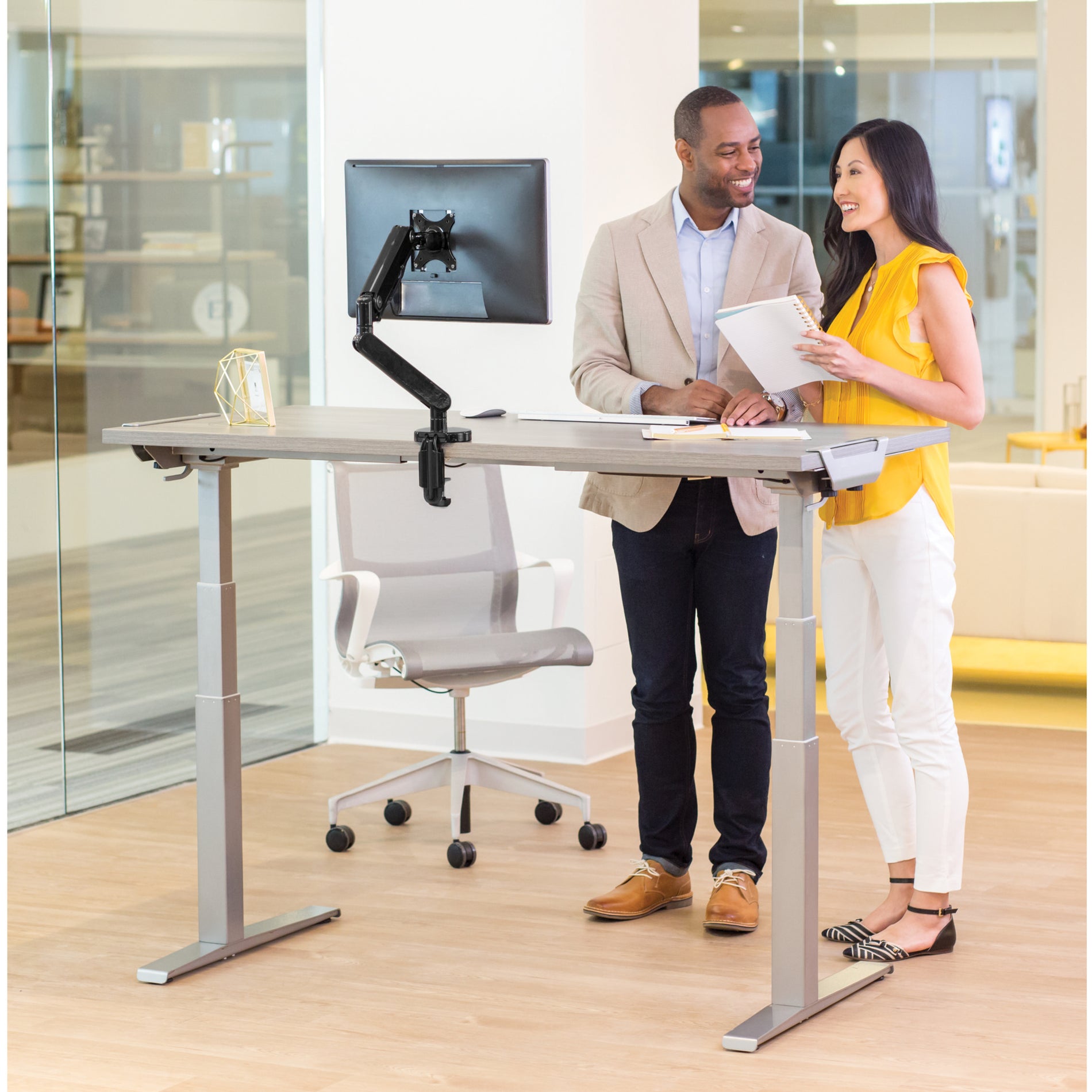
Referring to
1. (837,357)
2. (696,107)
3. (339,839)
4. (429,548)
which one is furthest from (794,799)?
(429,548)

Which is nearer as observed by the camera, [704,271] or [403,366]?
[403,366]

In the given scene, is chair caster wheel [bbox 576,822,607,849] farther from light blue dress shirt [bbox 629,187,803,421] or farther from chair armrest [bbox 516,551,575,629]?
light blue dress shirt [bbox 629,187,803,421]

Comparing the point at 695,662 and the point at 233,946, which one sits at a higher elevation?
the point at 695,662

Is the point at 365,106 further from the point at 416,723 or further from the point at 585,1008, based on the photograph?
the point at 585,1008

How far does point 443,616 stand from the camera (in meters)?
4.24

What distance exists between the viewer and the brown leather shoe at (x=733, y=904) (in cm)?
340

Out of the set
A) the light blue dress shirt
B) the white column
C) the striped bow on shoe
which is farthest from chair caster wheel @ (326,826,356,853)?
the white column

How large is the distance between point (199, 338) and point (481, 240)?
1.78 meters

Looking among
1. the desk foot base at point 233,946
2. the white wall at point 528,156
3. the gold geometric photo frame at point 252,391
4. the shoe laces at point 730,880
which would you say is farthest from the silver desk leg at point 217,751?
the white wall at point 528,156

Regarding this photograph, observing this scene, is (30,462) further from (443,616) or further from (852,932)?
(852,932)

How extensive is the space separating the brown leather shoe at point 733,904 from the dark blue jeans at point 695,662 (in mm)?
40

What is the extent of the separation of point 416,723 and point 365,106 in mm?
1905

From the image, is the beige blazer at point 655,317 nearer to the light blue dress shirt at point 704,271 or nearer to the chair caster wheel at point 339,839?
the light blue dress shirt at point 704,271

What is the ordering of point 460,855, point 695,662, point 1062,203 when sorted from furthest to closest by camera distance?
point 1062,203 < point 460,855 < point 695,662
